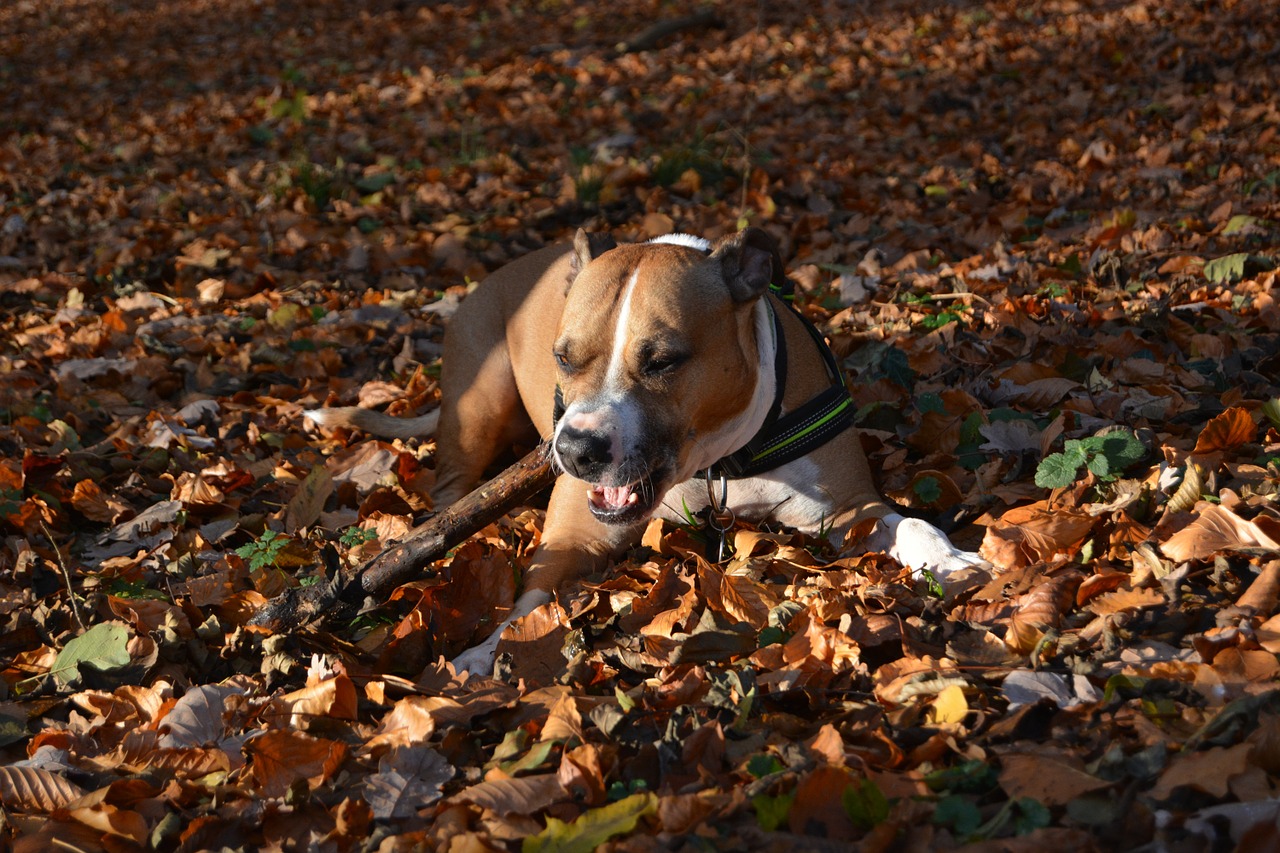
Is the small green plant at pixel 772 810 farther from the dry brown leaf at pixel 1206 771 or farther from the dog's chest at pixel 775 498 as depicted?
the dog's chest at pixel 775 498

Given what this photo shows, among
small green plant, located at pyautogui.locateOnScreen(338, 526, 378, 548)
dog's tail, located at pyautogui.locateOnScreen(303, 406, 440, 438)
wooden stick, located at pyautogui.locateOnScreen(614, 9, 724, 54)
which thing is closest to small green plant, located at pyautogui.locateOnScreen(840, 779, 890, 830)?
small green plant, located at pyautogui.locateOnScreen(338, 526, 378, 548)

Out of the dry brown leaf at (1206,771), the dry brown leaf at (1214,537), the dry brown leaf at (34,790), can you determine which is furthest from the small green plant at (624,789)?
the dry brown leaf at (1214,537)

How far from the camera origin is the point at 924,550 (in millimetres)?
3473

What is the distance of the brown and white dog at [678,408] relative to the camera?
134 inches

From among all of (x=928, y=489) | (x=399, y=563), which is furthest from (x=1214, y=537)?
(x=399, y=563)

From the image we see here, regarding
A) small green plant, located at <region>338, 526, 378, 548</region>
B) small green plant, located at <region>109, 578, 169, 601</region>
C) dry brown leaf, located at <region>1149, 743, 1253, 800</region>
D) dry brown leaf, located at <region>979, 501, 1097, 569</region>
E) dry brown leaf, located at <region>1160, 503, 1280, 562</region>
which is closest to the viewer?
dry brown leaf, located at <region>1149, 743, 1253, 800</region>

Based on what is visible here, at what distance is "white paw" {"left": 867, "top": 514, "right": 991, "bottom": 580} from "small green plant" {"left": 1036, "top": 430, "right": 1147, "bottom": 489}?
1.12 ft

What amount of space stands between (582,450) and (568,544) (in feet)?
2.54

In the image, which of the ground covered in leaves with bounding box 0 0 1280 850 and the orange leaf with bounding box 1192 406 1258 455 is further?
the orange leaf with bounding box 1192 406 1258 455

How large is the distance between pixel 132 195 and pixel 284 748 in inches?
312

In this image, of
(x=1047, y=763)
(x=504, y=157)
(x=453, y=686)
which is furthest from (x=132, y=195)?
(x=1047, y=763)

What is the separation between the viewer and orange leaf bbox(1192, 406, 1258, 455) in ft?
11.3

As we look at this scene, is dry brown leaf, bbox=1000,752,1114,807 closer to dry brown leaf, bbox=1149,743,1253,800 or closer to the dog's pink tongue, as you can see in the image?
dry brown leaf, bbox=1149,743,1253,800

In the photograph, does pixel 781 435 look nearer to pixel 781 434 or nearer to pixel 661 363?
pixel 781 434
